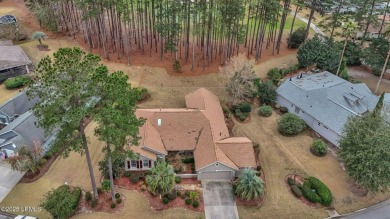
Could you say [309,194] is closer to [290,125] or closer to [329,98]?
[290,125]

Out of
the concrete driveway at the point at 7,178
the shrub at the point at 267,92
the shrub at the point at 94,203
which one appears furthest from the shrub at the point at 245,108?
the concrete driveway at the point at 7,178

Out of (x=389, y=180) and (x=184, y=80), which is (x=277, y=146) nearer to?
(x=389, y=180)

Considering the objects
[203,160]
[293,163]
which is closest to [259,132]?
[293,163]

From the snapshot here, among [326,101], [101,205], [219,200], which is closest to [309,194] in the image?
[219,200]

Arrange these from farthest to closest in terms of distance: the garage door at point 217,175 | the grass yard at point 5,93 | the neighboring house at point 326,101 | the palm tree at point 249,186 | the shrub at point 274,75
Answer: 1. the shrub at point 274,75
2. the grass yard at point 5,93
3. the neighboring house at point 326,101
4. the garage door at point 217,175
5. the palm tree at point 249,186

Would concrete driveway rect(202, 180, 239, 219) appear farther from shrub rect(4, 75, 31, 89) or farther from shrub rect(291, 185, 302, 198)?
shrub rect(4, 75, 31, 89)

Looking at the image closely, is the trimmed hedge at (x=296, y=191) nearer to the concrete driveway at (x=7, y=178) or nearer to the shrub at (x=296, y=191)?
the shrub at (x=296, y=191)

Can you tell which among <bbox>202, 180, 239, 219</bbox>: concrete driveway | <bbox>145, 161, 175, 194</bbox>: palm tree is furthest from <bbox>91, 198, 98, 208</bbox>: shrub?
<bbox>202, 180, 239, 219</bbox>: concrete driveway
